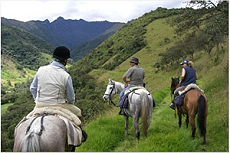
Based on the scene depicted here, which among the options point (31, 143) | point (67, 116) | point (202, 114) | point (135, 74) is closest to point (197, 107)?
point (202, 114)

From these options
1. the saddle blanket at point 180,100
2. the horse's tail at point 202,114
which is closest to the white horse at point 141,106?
the saddle blanket at point 180,100

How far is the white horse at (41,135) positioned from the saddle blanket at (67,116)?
186mm

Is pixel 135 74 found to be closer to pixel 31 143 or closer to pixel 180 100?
pixel 180 100

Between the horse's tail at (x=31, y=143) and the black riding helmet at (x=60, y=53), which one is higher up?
the black riding helmet at (x=60, y=53)

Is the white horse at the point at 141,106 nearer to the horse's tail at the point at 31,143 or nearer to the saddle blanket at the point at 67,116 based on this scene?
the saddle blanket at the point at 67,116

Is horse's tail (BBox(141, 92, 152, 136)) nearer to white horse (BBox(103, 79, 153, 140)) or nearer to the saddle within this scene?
white horse (BBox(103, 79, 153, 140))

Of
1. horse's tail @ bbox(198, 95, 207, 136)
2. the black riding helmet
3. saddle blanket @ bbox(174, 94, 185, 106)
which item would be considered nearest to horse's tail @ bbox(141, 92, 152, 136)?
saddle blanket @ bbox(174, 94, 185, 106)

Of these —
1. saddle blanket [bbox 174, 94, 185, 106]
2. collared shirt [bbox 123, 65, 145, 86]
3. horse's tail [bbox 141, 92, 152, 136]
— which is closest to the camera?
horse's tail [bbox 141, 92, 152, 136]

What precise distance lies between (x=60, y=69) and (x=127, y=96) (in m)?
4.69

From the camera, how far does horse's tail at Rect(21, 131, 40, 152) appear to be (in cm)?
539

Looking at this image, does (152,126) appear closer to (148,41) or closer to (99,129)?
(99,129)

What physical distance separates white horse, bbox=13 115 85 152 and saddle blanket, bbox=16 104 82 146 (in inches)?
7.3

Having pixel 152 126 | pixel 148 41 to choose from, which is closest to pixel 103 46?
pixel 148 41

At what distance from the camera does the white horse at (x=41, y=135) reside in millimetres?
5414
